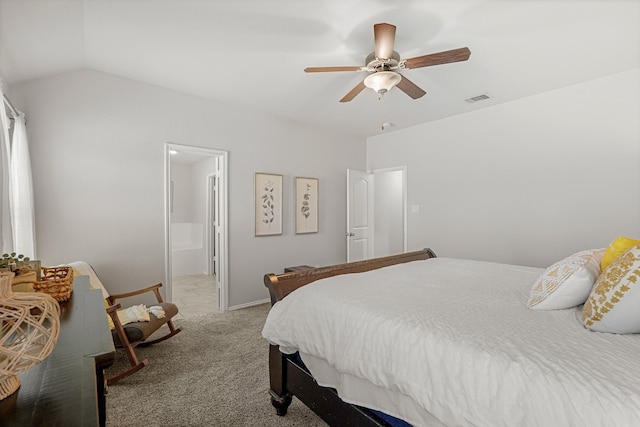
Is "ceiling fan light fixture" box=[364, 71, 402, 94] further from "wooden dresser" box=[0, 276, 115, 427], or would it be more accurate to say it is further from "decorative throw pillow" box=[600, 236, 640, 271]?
"wooden dresser" box=[0, 276, 115, 427]

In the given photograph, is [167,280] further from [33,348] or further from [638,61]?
[638,61]

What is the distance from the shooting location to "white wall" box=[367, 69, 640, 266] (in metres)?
3.10

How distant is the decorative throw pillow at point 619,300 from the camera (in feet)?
3.46

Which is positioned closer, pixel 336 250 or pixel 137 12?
pixel 137 12

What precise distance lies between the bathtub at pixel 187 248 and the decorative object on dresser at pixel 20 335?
5.56m

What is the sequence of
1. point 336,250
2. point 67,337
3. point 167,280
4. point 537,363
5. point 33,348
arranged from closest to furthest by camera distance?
point 33,348 < point 537,363 < point 67,337 < point 167,280 < point 336,250

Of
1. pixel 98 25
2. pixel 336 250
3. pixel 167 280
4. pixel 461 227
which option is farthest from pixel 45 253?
pixel 461 227

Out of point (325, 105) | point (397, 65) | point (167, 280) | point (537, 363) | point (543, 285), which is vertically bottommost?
point (167, 280)

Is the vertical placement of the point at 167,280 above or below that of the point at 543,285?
below

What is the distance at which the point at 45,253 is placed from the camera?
109 inches

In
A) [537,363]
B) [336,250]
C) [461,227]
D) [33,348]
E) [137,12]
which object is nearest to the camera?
[33,348]

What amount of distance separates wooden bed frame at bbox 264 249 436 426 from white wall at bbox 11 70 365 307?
7.06 ft

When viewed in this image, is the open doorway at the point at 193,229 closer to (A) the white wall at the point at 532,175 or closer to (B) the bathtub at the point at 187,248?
(B) the bathtub at the point at 187,248

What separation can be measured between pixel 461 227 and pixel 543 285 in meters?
3.02
